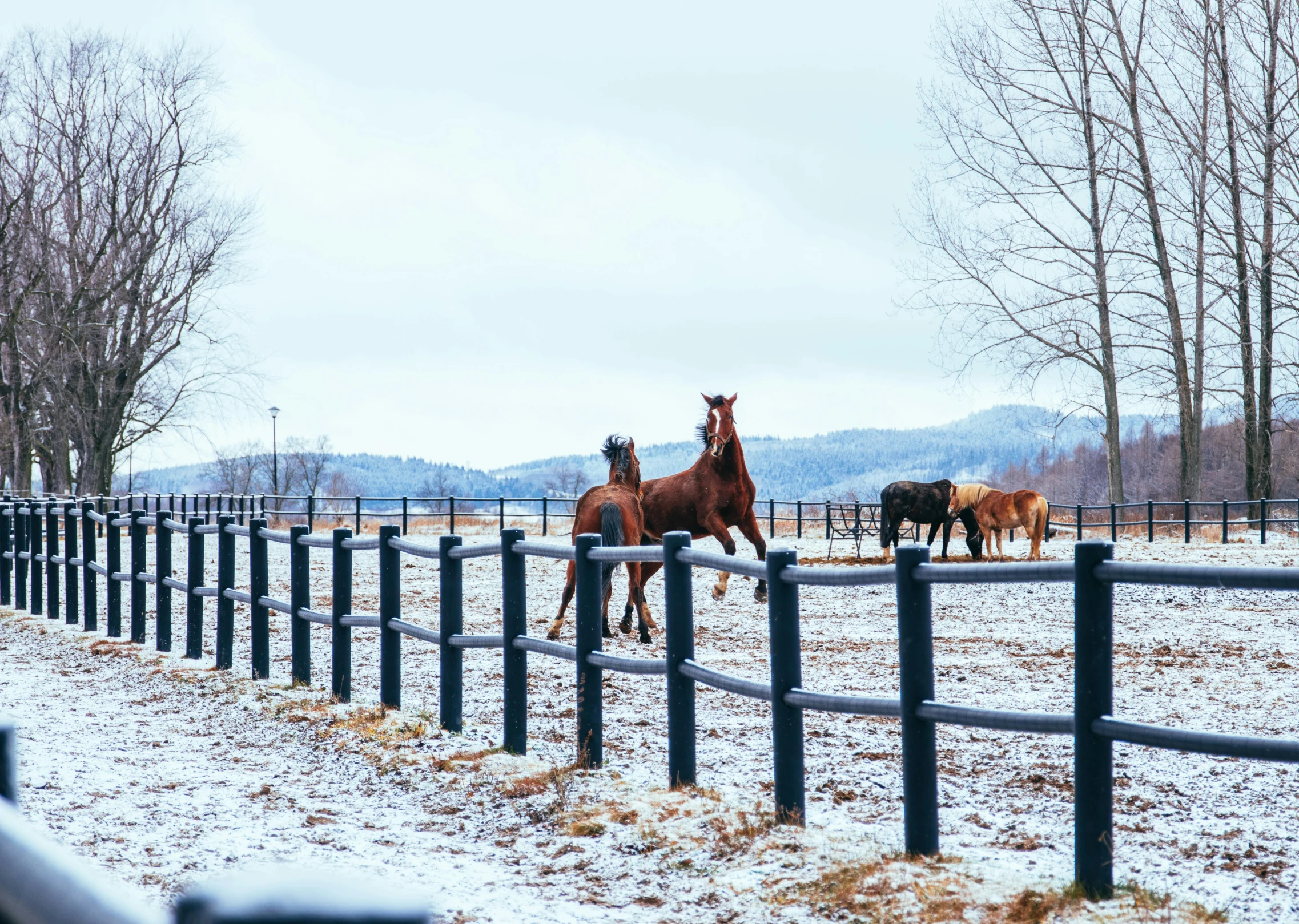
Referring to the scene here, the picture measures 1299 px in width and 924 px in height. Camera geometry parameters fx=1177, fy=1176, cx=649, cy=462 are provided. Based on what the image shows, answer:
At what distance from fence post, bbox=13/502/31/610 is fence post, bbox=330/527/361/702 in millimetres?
10133

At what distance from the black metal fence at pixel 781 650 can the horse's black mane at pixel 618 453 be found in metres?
3.79

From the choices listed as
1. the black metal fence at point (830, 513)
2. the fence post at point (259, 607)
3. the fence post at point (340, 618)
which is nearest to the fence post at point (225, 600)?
the fence post at point (259, 607)

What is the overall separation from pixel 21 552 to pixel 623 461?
9983mm

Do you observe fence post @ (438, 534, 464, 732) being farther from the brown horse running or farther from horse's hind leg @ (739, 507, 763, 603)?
horse's hind leg @ (739, 507, 763, 603)

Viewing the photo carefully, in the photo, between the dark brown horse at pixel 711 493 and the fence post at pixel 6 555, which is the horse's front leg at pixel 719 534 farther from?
the fence post at pixel 6 555

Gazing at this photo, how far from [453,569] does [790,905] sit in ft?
12.6

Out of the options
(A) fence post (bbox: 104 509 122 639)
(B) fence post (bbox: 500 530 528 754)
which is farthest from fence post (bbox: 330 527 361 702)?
(A) fence post (bbox: 104 509 122 639)

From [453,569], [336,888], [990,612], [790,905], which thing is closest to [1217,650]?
[990,612]

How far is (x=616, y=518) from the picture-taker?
10.9 m

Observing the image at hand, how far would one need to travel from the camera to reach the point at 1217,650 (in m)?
10.6

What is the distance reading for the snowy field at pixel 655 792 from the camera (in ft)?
13.8

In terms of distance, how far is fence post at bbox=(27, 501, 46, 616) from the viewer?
1591 centimetres

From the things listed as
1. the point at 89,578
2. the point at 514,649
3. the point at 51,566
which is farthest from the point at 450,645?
the point at 51,566

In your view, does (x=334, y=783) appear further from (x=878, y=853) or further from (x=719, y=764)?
(x=878, y=853)
